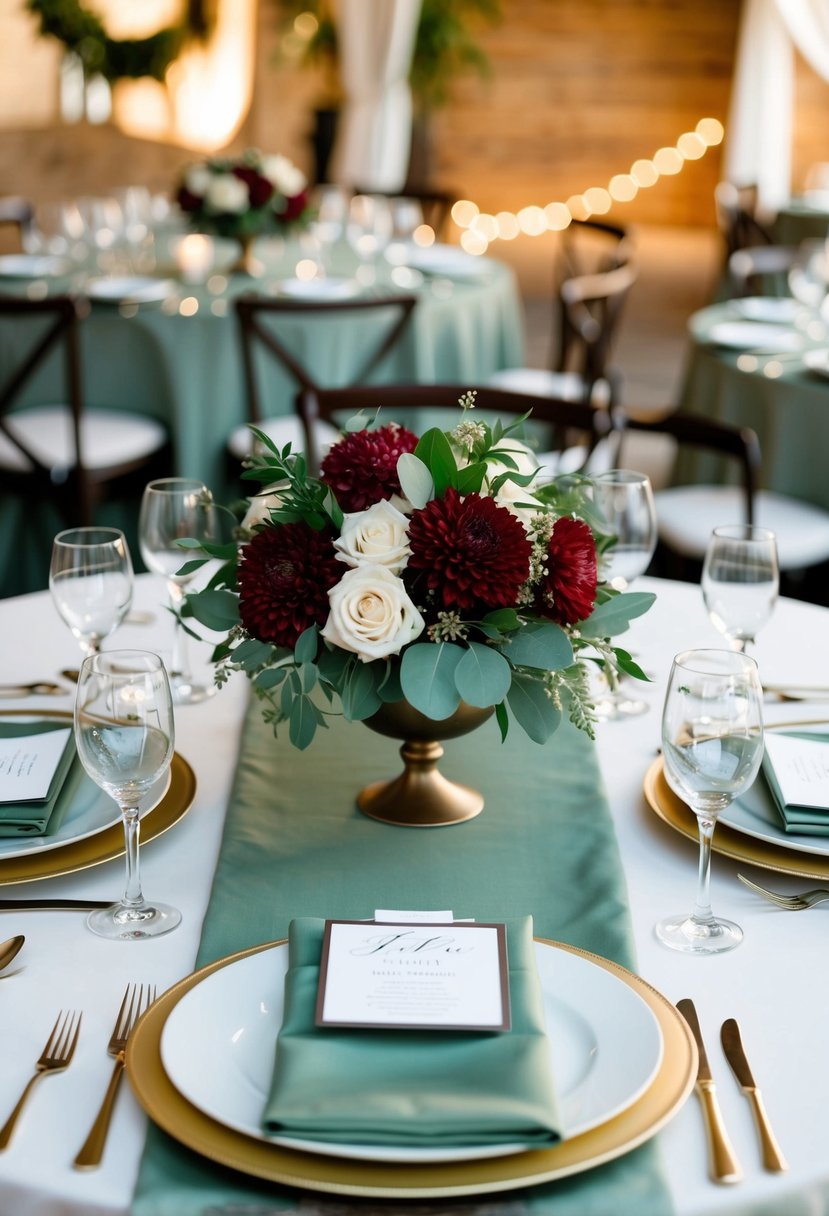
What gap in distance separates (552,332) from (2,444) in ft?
15.4

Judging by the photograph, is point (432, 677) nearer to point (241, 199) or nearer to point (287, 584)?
point (287, 584)

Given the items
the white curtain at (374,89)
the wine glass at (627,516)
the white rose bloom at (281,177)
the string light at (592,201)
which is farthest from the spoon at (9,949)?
the string light at (592,201)

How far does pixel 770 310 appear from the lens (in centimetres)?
394

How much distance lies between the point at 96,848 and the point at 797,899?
0.57m

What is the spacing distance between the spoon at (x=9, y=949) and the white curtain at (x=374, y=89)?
19.6 ft

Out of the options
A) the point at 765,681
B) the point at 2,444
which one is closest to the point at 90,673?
the point at 765,681

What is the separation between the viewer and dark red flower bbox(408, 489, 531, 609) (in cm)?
104

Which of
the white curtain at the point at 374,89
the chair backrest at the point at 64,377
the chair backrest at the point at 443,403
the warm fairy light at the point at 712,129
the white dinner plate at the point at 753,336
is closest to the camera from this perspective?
the chair backrest at the point at 443,403

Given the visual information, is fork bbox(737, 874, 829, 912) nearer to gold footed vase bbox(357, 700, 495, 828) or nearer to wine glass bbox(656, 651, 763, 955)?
wine glass bbox(656, 651, 763, 955)

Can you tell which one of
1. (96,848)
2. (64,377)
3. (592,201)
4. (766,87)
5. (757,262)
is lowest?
(64,377)

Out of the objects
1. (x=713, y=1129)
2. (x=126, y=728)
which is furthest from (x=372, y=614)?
(x=713, y=1129)

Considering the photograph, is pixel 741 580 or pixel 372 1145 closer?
pixel 372 1145

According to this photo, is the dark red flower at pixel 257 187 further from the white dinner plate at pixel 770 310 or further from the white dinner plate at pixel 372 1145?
the white dinner plate at pixel 372 1145

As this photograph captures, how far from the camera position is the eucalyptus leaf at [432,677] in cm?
104
